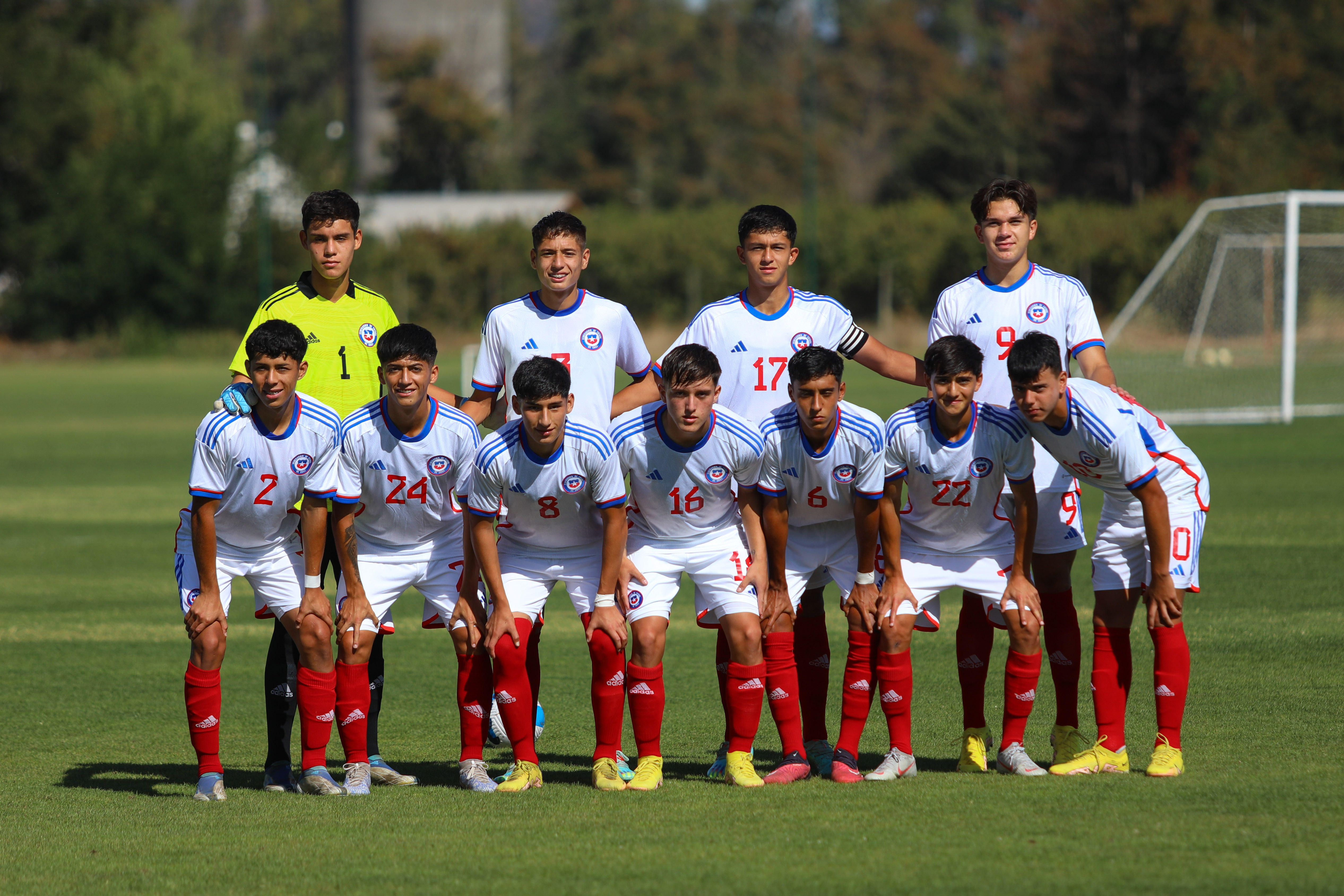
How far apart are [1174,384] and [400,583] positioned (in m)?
18.4

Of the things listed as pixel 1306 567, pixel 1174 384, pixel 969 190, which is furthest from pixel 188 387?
pixel 969 190

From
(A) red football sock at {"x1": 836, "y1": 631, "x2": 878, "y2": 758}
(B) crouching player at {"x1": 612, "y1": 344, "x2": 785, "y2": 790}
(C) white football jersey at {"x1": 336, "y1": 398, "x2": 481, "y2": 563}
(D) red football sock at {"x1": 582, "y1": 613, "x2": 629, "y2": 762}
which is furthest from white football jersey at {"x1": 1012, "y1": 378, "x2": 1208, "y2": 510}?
(C) white football jersey at {"x1": 336, "y1": 398, "x2": 481, "y2": 563}

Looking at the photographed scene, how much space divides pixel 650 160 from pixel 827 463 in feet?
189

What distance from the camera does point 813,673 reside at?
582 cm

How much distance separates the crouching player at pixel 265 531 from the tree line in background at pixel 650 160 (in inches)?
1473

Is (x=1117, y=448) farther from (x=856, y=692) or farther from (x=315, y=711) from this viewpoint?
(x=315, y=711)

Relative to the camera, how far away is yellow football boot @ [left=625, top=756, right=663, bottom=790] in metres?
5.30

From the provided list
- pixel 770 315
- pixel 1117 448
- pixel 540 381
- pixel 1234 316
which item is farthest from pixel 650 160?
pixel 1117 448

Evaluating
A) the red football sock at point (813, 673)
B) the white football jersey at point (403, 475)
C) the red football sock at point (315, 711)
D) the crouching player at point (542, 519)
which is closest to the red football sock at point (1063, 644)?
the red football sock at point (813, 673)

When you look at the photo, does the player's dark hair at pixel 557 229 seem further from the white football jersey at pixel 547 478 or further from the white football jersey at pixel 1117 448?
the white football jersey at pixel 1117 448

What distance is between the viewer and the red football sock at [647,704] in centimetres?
540

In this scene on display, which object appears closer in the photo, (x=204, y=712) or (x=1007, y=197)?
(x=204, y=712)

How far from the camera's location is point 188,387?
30.6 meters

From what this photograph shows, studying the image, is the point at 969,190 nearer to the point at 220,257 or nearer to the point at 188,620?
the point at 220,257
